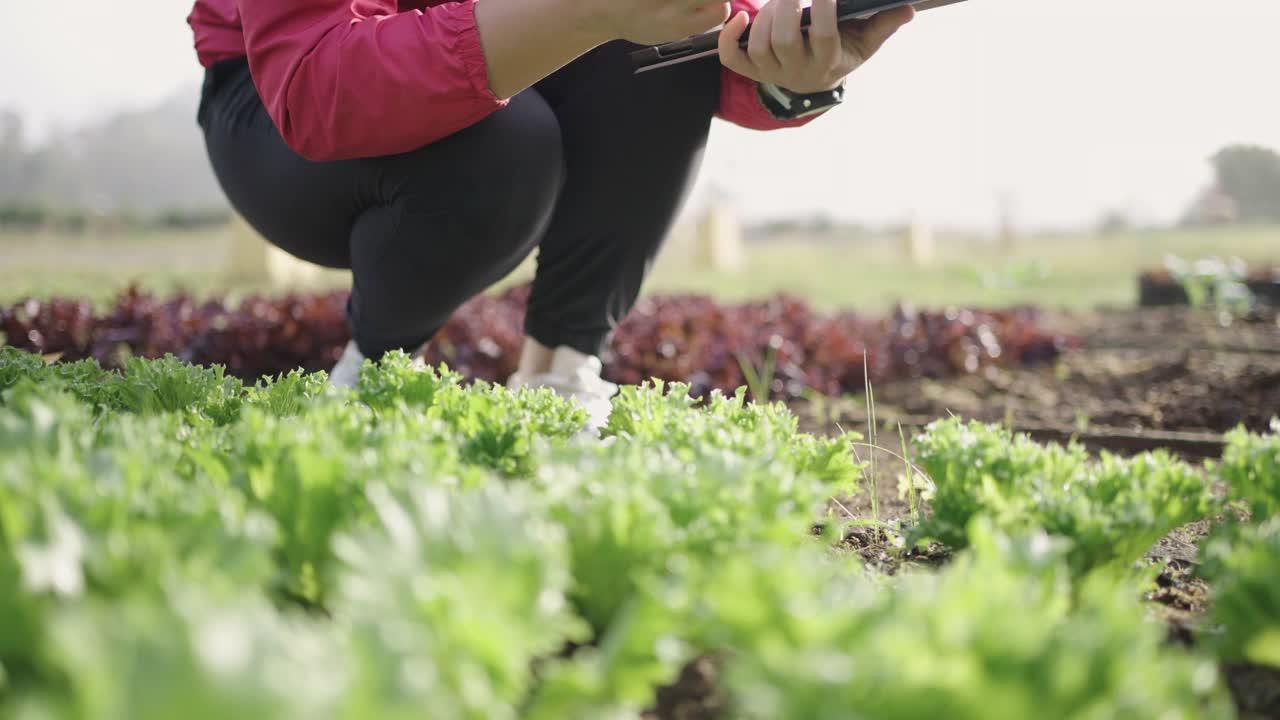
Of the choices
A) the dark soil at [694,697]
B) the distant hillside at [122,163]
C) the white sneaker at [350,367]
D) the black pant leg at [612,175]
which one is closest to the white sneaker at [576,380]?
the black pant leg at [612,175]

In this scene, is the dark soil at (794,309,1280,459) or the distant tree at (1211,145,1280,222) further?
the distant tree at (1211,145,1280,222)

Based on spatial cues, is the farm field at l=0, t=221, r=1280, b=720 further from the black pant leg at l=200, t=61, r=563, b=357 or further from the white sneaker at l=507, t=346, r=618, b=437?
the white sneaker at l=507, t=346, r=618, b=437

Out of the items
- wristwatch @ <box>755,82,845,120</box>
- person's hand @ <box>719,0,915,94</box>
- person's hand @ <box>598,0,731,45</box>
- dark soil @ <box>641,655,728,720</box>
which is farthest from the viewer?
wristwatch @ <box>755,82,845,120</box>

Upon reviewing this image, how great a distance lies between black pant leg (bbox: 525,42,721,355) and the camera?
8.00ft

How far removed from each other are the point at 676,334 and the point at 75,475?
3695 mm

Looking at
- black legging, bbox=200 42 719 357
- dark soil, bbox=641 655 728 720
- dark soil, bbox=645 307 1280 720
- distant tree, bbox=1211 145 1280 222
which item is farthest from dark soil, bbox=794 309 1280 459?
distant tree, bbox=1211 145 1280 222

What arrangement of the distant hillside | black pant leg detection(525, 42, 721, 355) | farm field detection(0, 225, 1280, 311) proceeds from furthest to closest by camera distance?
the distant hillside
farm field detection(0, 225, 1280, 311)
black pant leg detection(525, 42, 721, 355)

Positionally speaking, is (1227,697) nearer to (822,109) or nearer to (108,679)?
(108,679)

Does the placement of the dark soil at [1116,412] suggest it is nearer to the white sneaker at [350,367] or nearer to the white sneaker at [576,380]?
the white sneaker at [576,380]

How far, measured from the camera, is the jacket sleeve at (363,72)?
5.92 ft

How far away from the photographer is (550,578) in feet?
2.87

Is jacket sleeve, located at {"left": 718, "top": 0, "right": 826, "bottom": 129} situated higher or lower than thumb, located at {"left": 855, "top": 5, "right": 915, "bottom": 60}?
lower

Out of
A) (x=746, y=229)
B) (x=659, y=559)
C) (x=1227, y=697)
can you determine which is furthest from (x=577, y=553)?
(x=746, y=229)

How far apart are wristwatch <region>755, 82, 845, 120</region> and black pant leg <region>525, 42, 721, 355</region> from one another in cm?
23
